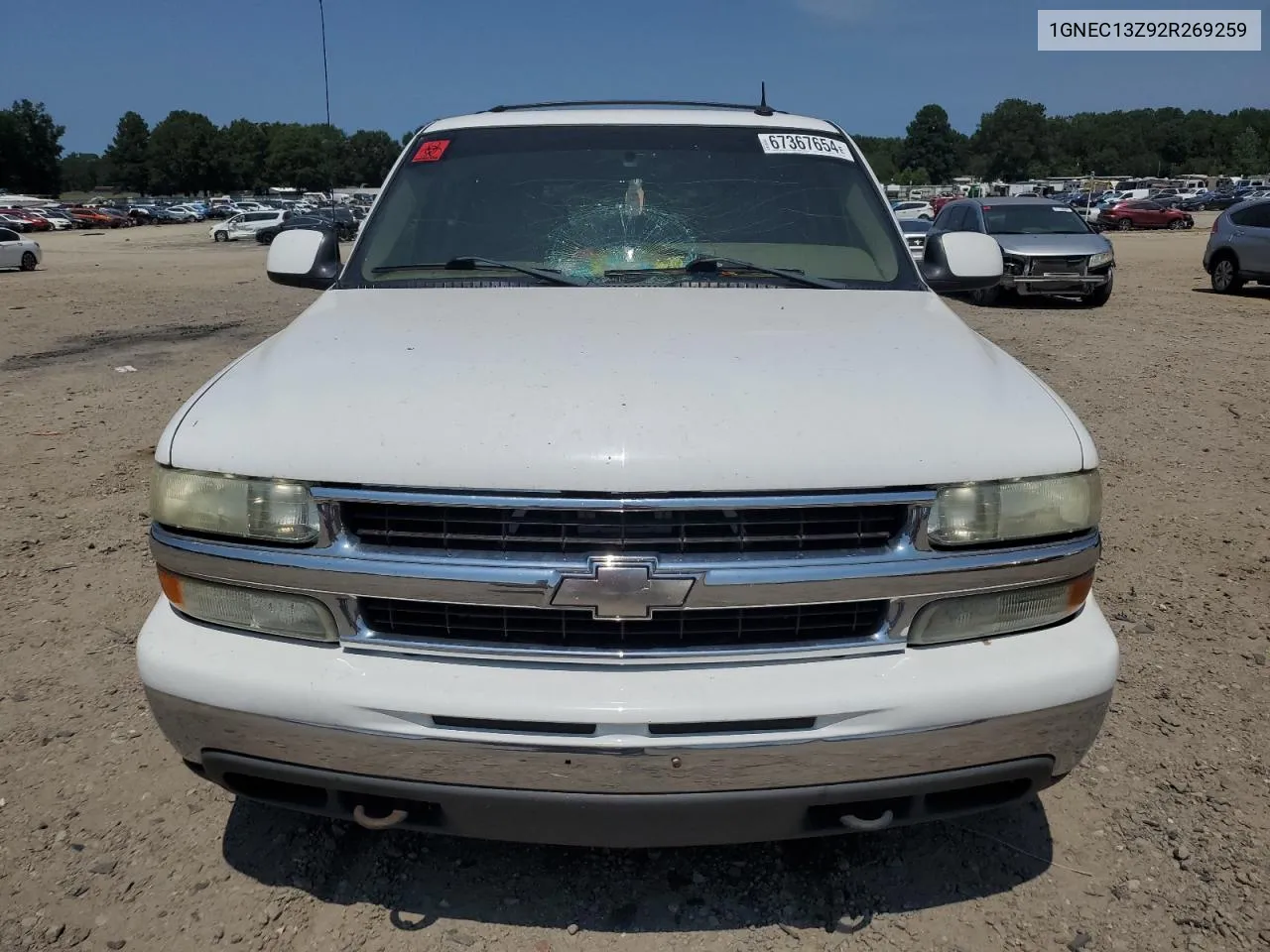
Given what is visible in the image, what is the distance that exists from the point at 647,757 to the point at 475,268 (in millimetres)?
1815

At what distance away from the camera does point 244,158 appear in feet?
424

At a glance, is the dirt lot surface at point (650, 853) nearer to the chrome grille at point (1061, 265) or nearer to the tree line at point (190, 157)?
the chrome grille at point (1061, 265)

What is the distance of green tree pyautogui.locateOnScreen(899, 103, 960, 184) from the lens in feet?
475

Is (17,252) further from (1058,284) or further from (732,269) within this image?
(732,269)

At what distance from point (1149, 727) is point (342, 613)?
8.46ft

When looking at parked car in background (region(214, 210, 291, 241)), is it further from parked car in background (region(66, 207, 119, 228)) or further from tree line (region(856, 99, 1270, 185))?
tree line (region(856, 99, 1270, 185))

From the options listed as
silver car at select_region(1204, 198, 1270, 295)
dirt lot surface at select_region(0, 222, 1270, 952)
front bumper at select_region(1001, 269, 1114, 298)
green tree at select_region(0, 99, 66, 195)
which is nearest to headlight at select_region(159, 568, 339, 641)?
dirt lot surface at select_region(0, 222, 1270, 952)

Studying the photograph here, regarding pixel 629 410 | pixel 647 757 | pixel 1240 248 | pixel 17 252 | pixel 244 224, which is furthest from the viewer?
pixel 244 224

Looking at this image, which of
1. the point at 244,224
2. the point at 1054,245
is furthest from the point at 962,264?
the point at 244,224

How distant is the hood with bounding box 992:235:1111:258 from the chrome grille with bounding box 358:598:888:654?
569 inches

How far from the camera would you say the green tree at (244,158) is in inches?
5084

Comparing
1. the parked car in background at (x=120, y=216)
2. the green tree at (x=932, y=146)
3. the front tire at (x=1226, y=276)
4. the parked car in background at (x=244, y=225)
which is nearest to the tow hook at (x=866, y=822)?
the front tire at (x=1226, y=276)

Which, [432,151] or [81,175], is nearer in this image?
[432,151]

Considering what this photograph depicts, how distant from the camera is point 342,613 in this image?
2025 millimetres
